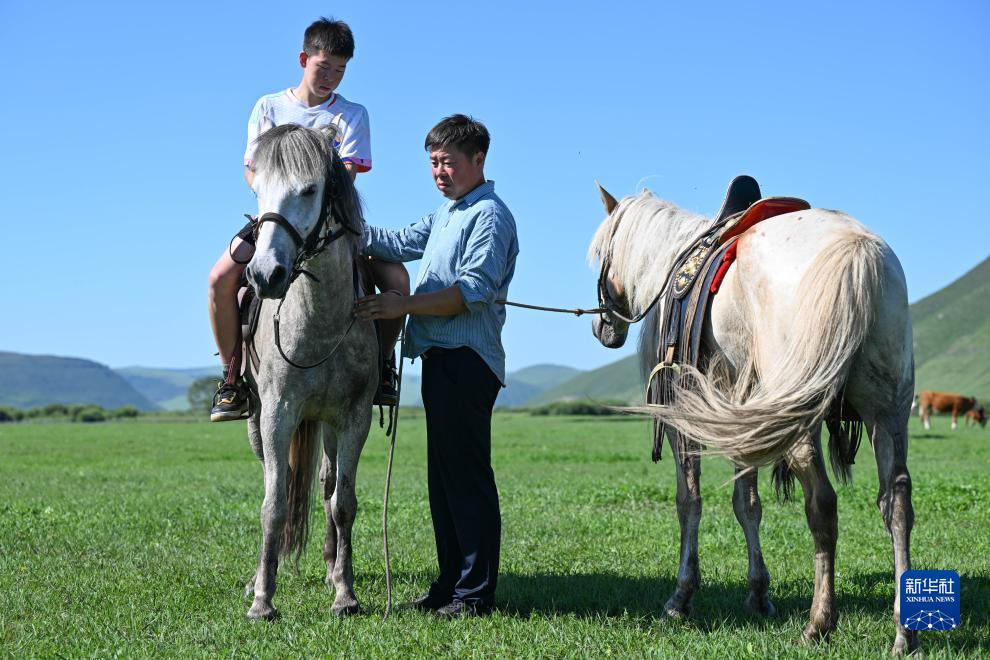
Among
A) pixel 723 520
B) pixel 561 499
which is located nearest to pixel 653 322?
pixel 723 520

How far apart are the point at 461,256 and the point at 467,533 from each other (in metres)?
1.59

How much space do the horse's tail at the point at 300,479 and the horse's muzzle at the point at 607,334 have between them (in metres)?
2.09

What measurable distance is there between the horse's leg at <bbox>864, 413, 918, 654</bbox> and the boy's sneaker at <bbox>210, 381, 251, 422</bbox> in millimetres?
3721

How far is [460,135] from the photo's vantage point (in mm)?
5238

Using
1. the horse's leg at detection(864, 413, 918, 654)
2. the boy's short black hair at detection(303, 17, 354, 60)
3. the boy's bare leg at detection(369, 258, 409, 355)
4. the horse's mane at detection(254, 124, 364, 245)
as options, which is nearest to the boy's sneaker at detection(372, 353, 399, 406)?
the boy's bare leg at detection(369, 258, 409, 355)

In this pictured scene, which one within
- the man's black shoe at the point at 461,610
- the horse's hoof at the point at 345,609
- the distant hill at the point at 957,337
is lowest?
the horse's hoof at the point at 345,609

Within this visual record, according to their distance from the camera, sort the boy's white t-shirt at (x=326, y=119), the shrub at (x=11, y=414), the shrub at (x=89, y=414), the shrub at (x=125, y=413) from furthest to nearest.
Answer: the shrub at (x=125, y=413), the shrub at (x=11, y=414), the shrub at (x=89, y=414), the boy's white t-shirt at (x=326, y=119)

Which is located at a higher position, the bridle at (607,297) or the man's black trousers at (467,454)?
the bridle at (607,297)

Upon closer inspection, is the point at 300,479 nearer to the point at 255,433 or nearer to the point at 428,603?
the point at 255,433

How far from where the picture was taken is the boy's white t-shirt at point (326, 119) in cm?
573

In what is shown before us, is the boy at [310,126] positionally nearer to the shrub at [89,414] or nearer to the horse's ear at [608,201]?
the horse's ear at [608,201]

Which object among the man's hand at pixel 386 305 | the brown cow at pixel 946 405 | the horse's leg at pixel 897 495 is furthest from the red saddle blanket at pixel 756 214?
the brown cow at pixel 946 405

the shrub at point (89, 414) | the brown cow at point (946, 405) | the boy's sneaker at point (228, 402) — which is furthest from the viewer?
the shrub at point (89, 414)

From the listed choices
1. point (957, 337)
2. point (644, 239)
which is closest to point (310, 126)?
point (644, 239)
